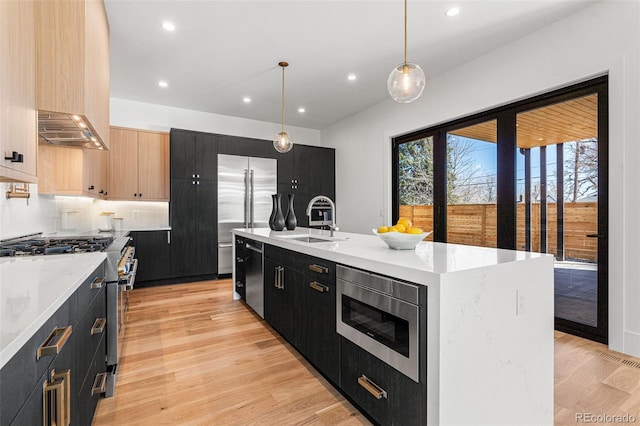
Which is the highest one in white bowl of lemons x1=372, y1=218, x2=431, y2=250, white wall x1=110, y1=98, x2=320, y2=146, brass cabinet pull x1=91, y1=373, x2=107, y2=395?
white wall x1=110, y1=98, x2=320, y2=146

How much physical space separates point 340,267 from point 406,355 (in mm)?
600

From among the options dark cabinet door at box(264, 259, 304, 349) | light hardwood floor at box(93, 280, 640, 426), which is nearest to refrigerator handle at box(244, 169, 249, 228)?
light hardwood floor at box(93, 280, 640, 426)

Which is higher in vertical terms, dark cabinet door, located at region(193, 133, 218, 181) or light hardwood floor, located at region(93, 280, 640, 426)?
dark cabinet door, located at region(193, 133, 218, 181)

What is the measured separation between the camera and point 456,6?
2703 mm

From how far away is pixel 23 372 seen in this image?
72cm

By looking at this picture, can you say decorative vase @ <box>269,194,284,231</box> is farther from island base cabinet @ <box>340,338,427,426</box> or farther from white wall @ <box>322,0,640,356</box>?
white wall @ <box>322,0,640,356</box>

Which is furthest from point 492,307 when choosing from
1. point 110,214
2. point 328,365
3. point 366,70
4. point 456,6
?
point 110,214

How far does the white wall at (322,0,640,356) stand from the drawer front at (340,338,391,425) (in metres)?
2.34

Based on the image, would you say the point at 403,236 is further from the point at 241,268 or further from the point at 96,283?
the point at 241,268

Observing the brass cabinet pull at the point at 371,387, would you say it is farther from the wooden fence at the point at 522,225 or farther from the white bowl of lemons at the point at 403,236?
the wooden fence at the point at 522,225

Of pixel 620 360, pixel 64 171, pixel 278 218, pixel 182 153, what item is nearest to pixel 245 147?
pixel 182 153

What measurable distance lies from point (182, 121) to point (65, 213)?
2280mm

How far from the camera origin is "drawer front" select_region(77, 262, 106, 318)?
129cm

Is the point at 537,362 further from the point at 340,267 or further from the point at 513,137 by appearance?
the point at 513,137
